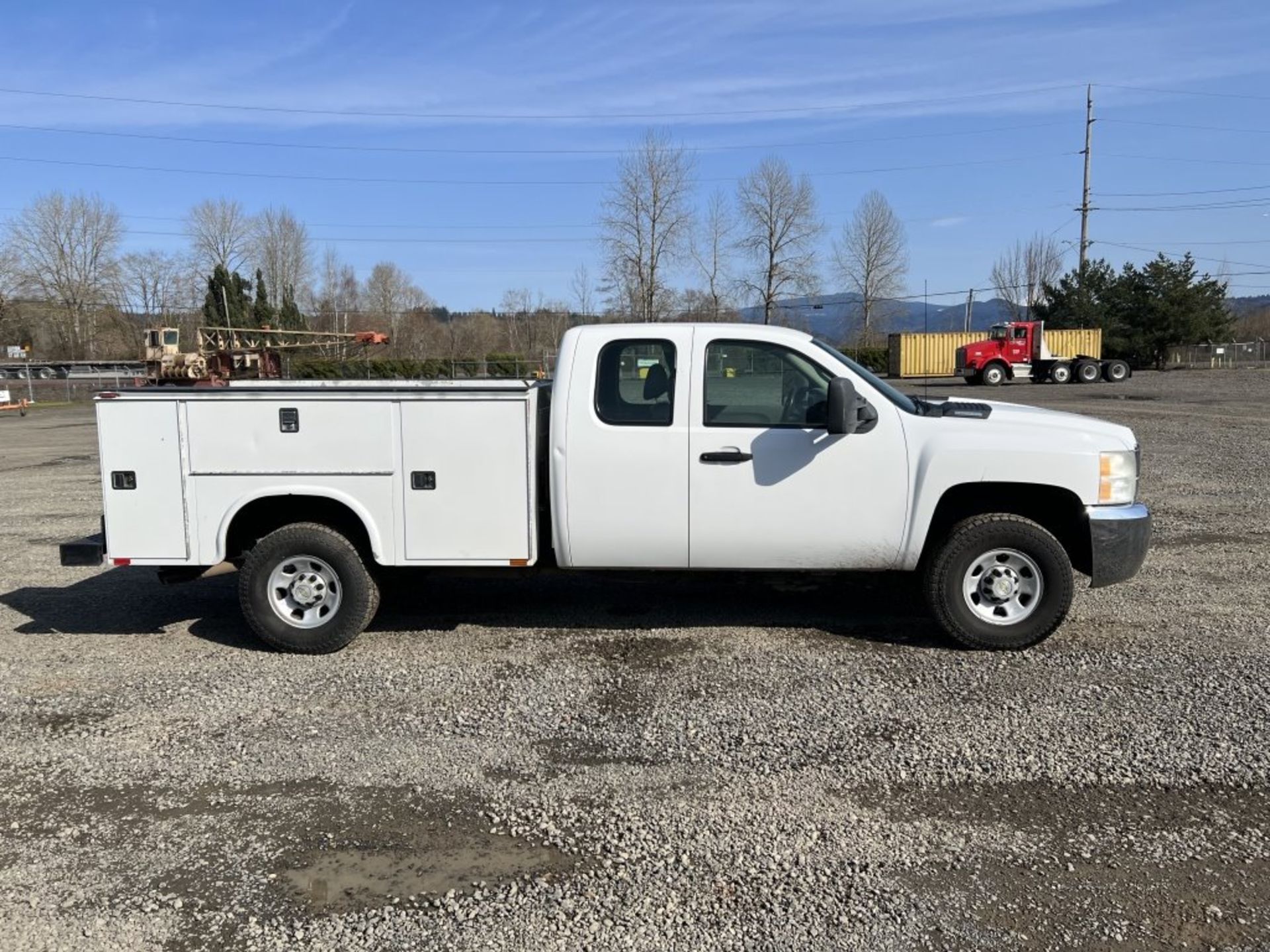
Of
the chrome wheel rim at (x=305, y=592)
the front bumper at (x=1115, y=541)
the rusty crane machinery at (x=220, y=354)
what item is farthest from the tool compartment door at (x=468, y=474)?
the rusty crane machinery at (x=220, y=354)

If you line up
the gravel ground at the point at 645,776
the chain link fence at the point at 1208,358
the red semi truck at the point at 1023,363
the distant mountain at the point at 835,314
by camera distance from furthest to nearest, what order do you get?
the distant mountain at the point at 835,314, the chain link fence at the point at 1208,358, the red semi truck at the point at 1023,363, the gravel ground at the point at 645,776

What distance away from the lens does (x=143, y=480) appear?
5824mm

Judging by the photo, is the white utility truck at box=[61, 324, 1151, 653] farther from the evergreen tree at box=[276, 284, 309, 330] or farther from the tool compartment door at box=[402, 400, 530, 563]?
the evergreen tree at box=[276, 284, 309, 330]

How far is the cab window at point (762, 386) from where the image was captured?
5750 mm

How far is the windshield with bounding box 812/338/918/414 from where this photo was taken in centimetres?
586

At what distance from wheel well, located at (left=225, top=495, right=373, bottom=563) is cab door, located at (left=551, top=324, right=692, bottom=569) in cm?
136

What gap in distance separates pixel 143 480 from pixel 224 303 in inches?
2868

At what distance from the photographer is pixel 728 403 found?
577cm

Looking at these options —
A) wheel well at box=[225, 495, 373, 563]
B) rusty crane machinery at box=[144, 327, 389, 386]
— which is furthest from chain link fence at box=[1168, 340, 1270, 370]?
wheel well at box=[225, 495, 373, 563]

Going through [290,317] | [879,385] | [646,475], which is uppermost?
[290,317]

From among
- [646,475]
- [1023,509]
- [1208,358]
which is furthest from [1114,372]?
[646,475]

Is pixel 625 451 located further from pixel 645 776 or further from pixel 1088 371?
→ pixel 1088 371

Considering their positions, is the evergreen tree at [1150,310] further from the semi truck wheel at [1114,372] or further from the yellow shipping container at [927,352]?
the semi truck wheel at [1114,372]

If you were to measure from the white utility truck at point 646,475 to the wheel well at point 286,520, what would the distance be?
0.65 ft
